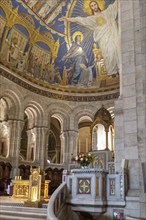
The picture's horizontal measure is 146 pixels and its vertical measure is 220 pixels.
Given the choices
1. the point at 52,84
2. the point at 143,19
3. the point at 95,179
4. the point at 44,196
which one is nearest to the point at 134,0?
the point at 143,19

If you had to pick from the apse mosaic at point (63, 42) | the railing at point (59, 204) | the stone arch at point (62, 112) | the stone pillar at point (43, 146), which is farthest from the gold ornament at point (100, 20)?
the railing at point (59, 204)

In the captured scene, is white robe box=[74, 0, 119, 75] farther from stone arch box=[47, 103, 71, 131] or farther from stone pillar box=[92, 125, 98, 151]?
stone pillar box=[92, 125, 98, 151]

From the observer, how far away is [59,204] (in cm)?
881

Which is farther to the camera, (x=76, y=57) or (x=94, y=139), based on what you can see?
(x=76, y=57)

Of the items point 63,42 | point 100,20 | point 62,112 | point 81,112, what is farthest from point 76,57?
point 62,112

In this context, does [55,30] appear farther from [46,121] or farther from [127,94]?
[127,94]

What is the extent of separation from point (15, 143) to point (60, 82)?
24.5 feet

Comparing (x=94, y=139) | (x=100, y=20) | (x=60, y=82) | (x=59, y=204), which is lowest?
(x=59, y=204)

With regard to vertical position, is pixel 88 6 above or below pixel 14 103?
above

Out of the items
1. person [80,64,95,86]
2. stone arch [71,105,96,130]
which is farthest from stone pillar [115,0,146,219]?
person [80,64,95,86]

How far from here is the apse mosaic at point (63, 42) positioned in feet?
70.1

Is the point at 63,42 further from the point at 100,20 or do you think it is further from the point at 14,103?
the point at 14,103

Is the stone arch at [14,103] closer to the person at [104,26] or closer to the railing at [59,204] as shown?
the person at [104,26]

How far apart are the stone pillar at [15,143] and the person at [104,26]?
9.70 meters
